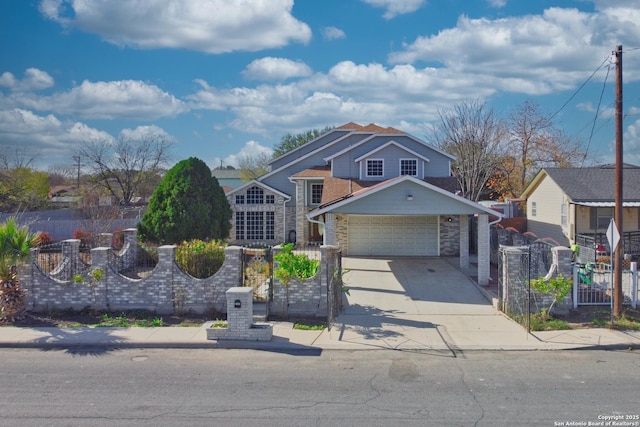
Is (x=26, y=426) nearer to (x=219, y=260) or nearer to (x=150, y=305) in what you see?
(x=150, y=305)

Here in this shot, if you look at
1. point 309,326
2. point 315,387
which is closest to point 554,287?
point 309,326

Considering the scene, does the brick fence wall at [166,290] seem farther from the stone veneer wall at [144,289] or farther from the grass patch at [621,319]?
the grass patch at [621,319]

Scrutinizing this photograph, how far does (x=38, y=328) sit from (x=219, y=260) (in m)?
5.18

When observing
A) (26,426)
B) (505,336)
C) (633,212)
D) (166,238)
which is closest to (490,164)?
(633,212)

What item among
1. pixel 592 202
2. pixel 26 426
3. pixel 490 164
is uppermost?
pixel 490 164

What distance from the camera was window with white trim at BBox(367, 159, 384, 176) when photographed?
26312 mm

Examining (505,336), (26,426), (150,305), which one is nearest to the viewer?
(26,426)

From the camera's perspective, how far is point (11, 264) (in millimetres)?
13609

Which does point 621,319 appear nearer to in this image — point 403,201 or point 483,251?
point 483,251

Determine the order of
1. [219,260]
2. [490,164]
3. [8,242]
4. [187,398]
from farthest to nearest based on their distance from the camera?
1. [490,164]
2. [219,260]
3. [8,242]
4. [187,398]

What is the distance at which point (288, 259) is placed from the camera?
14.4 metres

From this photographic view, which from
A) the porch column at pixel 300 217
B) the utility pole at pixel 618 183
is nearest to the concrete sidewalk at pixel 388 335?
the utility pole at pixel 618 183

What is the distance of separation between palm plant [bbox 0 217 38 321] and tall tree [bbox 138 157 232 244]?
722 centimetres

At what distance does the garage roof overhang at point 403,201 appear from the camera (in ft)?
62.1
